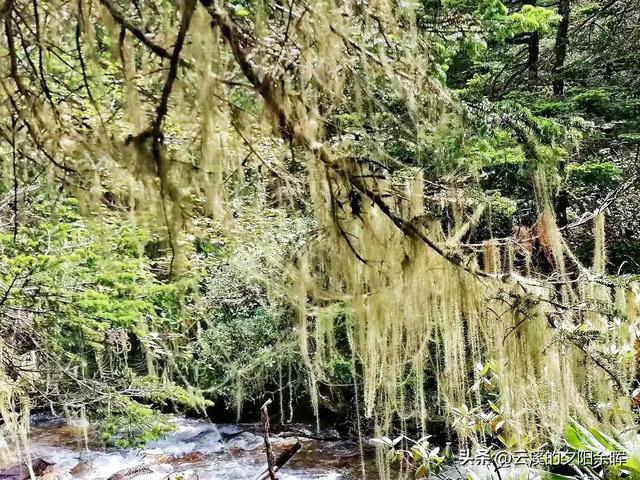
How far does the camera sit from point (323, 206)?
152cm

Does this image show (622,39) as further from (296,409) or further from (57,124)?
(57,124)

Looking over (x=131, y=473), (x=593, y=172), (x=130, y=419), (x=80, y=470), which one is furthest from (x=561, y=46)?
(x=80, y=470)

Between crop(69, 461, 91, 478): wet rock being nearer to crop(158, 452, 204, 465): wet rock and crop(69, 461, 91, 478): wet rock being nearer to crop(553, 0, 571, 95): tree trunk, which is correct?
crop(158, 452, 204, 465): wet rock

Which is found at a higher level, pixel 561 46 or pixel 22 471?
pixel 561 46

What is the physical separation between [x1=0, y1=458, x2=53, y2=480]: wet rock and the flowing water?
90 mm

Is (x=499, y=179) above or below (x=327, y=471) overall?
above

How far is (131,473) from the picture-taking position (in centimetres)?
591

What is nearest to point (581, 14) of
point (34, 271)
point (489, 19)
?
point (489, 19)

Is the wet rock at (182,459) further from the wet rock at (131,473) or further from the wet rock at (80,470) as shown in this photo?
the wet rock at (80,470)

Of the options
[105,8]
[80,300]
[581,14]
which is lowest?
[80,300]

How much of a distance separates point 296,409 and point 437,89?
21.4 ft

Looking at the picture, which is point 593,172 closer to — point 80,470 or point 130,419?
point 130,419

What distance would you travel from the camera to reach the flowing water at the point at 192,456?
630 cm

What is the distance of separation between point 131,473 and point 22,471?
99 cm
